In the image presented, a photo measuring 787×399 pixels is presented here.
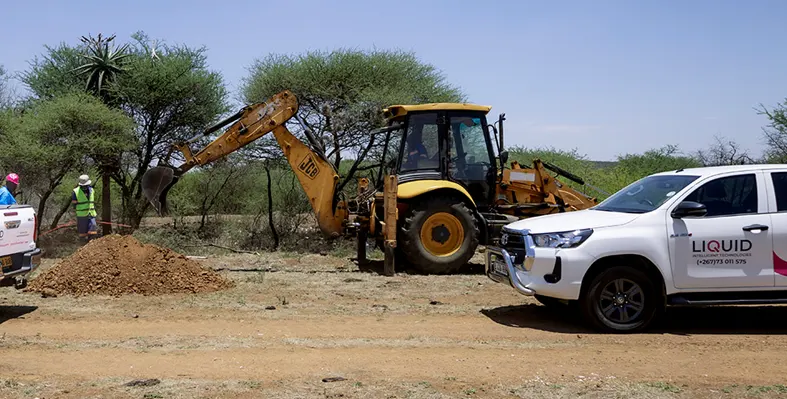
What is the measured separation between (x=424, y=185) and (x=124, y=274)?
16.4ft

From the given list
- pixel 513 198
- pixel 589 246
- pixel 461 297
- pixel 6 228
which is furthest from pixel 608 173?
pixel 6 228

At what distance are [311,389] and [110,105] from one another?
1488 centimetres

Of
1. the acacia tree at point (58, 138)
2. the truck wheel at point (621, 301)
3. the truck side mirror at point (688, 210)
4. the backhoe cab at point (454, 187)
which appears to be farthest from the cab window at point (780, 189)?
the acacia tree at point (58, 138)

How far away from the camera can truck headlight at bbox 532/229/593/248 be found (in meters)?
7.76

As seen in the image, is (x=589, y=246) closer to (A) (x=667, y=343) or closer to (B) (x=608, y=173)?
(A) (x=667, y=343)

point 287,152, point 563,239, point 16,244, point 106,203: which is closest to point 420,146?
point 287,152

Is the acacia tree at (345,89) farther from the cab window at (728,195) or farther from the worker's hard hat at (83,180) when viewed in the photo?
the cab window at (728,195)

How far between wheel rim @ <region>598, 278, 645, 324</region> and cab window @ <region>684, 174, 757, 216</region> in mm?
1181

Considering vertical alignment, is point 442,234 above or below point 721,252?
above

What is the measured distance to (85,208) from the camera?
15172mm

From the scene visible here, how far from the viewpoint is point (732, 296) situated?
780cm

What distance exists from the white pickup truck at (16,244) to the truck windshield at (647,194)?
7104 mm

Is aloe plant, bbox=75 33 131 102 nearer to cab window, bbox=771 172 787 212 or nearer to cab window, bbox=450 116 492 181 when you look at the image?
cab window, bbox=450 116 492 181

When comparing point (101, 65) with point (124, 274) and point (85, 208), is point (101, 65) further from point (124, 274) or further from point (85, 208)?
point (124, 274)
